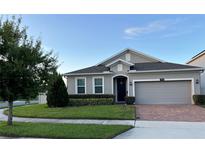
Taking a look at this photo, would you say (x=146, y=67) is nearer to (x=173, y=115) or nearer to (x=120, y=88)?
(x=120, y=88)

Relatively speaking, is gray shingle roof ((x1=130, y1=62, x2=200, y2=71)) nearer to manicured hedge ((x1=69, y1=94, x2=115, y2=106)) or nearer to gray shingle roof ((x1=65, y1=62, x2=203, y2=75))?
gray shingle roof ((x1=65, y1=62, x2=203, y2=75))

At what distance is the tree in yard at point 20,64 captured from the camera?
9.10m

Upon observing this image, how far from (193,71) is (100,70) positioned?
836 cm

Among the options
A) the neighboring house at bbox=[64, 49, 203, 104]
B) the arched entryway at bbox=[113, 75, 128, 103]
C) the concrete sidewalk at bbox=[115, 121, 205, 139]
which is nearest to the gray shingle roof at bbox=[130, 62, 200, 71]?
the neighboring house at bbox=[64, 49, 203, 104]

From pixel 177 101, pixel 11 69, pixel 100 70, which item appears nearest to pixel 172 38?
pixel 177 101

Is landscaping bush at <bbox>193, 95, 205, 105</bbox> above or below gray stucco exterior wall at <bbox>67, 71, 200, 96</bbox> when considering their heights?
below

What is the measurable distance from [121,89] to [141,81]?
2068mm

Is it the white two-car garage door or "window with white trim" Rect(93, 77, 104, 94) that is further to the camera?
"window with white trim" Rect(93, 77, 104, 94)

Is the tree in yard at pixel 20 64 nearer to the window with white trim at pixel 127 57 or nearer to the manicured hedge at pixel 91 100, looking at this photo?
the manicured hedge at pixel 91 100

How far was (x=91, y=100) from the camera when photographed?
1941 cm

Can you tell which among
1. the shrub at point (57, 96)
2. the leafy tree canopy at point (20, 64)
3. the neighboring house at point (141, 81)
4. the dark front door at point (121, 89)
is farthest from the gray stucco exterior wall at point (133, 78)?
the leafy tree canopy at point (20, 64)

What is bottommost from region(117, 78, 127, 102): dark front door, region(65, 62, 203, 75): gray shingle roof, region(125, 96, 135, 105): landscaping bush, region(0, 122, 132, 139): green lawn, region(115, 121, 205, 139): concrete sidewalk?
region(115, 121, 205, 139): concrete sidewalk

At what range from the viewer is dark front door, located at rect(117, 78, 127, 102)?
20641mm
